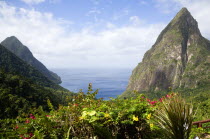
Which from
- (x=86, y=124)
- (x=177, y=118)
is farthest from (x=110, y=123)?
(x=177, y=118)

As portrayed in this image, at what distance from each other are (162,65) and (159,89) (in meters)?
29.9

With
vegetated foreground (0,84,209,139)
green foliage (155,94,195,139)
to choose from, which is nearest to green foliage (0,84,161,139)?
vegetated foreground (0,84,209,139)

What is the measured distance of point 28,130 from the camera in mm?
1918

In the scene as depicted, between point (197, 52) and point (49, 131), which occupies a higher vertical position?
point (197, 52)

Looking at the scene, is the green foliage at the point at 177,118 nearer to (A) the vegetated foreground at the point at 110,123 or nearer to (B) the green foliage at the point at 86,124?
(A) the vegetated foreground at the point at 110,123

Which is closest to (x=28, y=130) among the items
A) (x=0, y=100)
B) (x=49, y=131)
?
(x=49, y=131)

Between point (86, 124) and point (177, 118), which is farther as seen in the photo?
point (86, 124)

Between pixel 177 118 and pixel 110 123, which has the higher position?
pixel 177 118

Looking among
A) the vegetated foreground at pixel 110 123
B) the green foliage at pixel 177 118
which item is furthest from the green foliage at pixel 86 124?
the green foliage at pixel 177 118

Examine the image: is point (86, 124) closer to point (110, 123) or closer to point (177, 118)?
point (110, 123)

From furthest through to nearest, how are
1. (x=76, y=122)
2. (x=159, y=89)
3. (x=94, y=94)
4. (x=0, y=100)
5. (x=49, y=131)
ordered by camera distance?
(x=159, y=89)
(x=0, y=100)
(x=94, y=94)
(x=76, y=122)
(x=49, y=131)

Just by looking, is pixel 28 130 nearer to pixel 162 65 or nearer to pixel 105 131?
pixel 105 131

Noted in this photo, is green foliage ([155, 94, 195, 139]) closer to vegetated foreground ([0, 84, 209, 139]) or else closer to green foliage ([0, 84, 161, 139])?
vegetated foreground ([0, 84, 209, 139])

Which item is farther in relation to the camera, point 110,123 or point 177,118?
point 110,123
